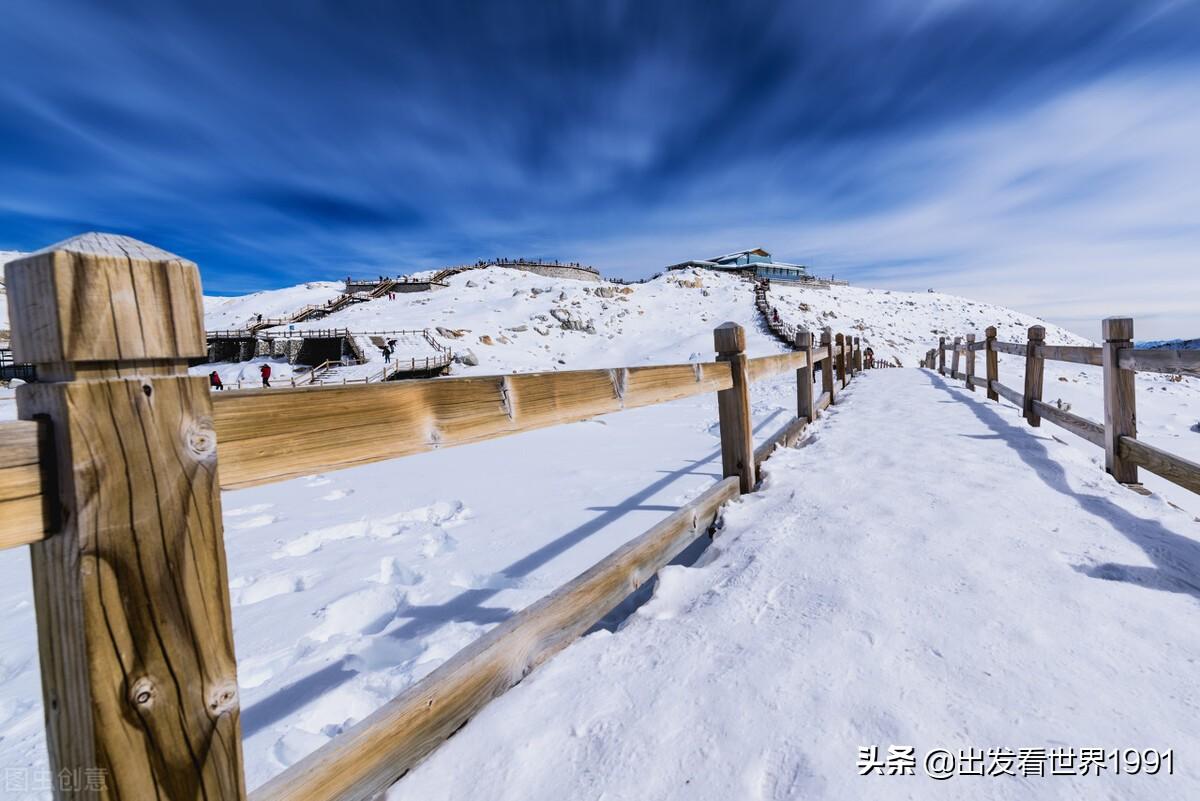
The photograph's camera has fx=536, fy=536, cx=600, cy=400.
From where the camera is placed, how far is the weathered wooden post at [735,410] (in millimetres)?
3719

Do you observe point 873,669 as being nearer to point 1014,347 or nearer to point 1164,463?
point 1164,463

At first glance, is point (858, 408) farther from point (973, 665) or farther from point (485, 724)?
point (485, 724)

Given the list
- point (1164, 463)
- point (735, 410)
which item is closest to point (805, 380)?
point (735, 410)

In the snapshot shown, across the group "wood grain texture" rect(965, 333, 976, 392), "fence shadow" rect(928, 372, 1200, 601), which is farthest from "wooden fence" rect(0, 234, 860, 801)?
"wood grain texture" rect(965, 333, 976, 392)

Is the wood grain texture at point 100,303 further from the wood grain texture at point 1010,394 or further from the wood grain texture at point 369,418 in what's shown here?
the wood grain texture at point 1010,394

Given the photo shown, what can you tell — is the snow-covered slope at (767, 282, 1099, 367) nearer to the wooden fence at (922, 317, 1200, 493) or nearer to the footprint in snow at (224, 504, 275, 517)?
the wooden fence at (922, 317, 1200, 493)

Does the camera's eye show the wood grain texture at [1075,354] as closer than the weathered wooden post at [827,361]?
Yes

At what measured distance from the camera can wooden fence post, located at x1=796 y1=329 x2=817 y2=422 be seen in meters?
6.22

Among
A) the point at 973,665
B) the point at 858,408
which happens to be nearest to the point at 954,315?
the point at 858,408

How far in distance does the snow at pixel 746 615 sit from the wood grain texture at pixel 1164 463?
0.19 meters

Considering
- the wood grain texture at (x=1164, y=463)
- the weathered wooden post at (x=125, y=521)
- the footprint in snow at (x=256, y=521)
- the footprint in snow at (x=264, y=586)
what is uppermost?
the weathered wooden post at (x=125, y=521)

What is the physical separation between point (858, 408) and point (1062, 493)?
4.52 m

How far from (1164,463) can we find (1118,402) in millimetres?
846

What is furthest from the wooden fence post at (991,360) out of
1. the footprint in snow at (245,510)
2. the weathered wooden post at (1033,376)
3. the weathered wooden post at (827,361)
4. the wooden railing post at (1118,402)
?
the footprint in snow at (245,510)
